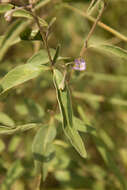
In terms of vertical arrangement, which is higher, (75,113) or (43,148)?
(43,148)

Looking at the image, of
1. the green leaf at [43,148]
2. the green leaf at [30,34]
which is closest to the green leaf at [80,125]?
the green leaf at [43,148]

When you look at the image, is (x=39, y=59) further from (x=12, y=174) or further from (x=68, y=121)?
(x=12, y=174)

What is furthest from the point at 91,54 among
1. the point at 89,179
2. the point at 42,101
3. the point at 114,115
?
the point at 89,179

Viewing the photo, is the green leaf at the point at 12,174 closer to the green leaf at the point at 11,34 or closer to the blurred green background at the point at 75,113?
the blurred green background at the point at 75,113

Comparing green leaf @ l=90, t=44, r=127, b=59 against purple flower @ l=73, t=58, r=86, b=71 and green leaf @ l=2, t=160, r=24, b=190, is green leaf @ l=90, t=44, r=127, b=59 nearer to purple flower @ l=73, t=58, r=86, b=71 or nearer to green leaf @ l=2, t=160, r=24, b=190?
purple flower @ l=73, t=58, r=86, b=71

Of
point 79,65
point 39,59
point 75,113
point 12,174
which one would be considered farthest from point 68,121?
point 75,113
